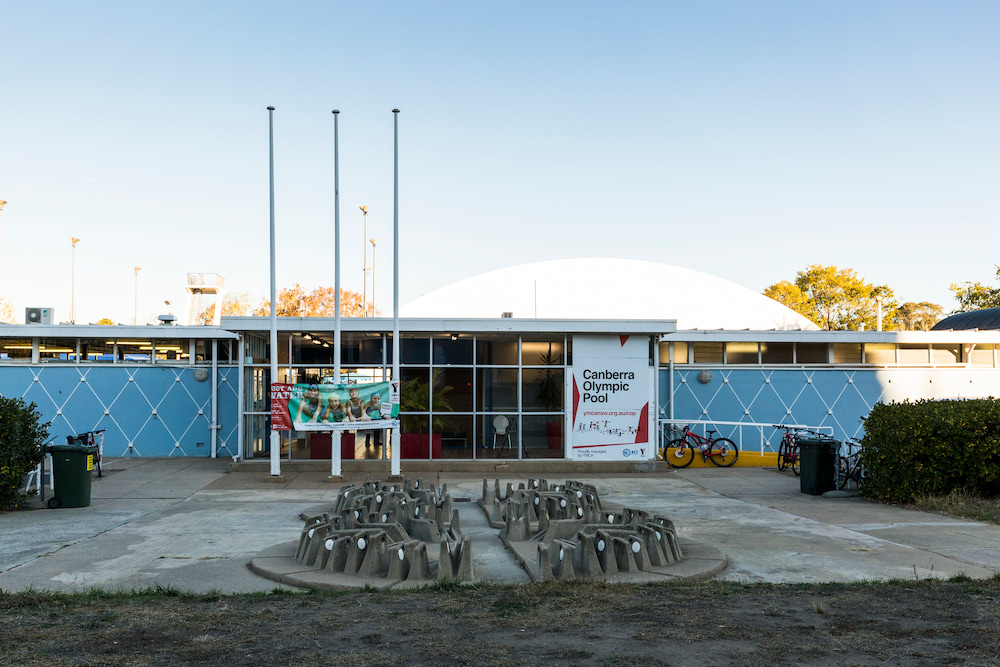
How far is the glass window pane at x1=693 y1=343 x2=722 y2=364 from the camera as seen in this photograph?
923 inches

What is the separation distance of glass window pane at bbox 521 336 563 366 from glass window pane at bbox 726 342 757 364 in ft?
19.9

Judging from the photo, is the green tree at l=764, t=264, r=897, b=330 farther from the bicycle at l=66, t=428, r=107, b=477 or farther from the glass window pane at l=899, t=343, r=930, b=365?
the bicycle at l=66, t=428, r=107, b=477

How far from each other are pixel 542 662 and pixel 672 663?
35.3 inches

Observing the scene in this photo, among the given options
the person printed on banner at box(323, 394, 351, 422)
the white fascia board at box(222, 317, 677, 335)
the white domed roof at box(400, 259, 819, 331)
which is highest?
the white domed roof at box(400, 259, 819, 331)

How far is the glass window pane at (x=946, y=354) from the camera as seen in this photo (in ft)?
81.3

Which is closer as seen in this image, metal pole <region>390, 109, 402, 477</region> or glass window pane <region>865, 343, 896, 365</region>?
metal pole <region>390, 109, 402, 477</region>

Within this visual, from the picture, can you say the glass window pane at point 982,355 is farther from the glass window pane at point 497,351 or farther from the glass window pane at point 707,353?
the glass window pane at point 497,351

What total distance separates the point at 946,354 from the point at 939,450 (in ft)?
42.1

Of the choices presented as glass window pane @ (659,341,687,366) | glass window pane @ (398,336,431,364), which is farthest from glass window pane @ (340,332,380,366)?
glass window pane @ (659,341,687,366)

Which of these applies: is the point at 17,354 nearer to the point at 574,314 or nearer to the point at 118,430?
the point at 118,430

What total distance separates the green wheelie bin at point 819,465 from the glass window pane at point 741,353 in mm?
7962

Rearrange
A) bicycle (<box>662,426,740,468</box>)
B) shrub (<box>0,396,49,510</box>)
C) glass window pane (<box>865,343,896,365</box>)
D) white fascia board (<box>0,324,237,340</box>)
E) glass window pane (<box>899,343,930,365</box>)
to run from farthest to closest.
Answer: glass window pane (<box>899,343,930,365</box>) < glass window pane (<box>865,343,896,365</box>) < white fascia board (<box>0,324,237,340</box>) < bicycle (<box>662,426,740,468</box>) < shrub (<box>0,396,49,510</box>)

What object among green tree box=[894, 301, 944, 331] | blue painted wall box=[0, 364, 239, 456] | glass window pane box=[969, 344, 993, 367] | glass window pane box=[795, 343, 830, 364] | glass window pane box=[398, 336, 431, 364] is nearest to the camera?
glass window pane box=[398, 336, 431, 364]

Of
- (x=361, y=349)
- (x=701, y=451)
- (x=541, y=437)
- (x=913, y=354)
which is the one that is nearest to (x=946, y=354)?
(x=913, y=354)
